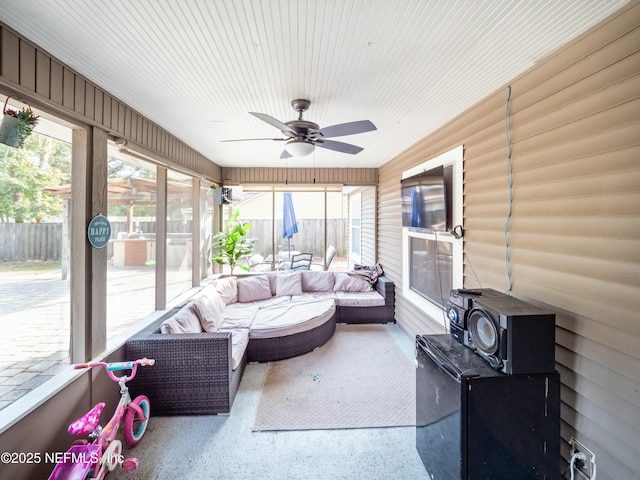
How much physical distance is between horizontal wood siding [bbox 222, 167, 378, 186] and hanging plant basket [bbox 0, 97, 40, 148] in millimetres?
3781

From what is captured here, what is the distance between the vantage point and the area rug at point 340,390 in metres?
2.37

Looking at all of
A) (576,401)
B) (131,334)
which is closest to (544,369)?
(576,401)

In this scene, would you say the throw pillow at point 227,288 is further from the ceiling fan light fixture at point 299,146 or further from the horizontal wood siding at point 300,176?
the ceiling fan light fixture at point 299,146

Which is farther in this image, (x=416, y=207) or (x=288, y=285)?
(x=288, y=285)

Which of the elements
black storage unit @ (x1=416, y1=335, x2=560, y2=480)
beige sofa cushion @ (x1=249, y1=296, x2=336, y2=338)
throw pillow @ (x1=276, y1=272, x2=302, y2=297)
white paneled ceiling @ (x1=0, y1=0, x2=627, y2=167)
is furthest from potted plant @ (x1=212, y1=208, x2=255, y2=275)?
black storage unit @ (x1=416, y1=335, x2=560, y2=480)

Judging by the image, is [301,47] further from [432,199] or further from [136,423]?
[136,423]

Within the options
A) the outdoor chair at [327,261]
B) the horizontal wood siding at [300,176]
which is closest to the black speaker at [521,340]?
the horizontal wood siding at [300,176]

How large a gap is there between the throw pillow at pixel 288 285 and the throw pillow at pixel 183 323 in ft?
5.99

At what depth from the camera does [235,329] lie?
3.35m

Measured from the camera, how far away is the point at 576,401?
1.58 meters

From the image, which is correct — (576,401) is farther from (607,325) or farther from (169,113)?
(169,113)

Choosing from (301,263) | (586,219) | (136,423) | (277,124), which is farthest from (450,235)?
(301,263)

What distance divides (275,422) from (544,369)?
1991 mm

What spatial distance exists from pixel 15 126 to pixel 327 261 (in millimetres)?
5448
